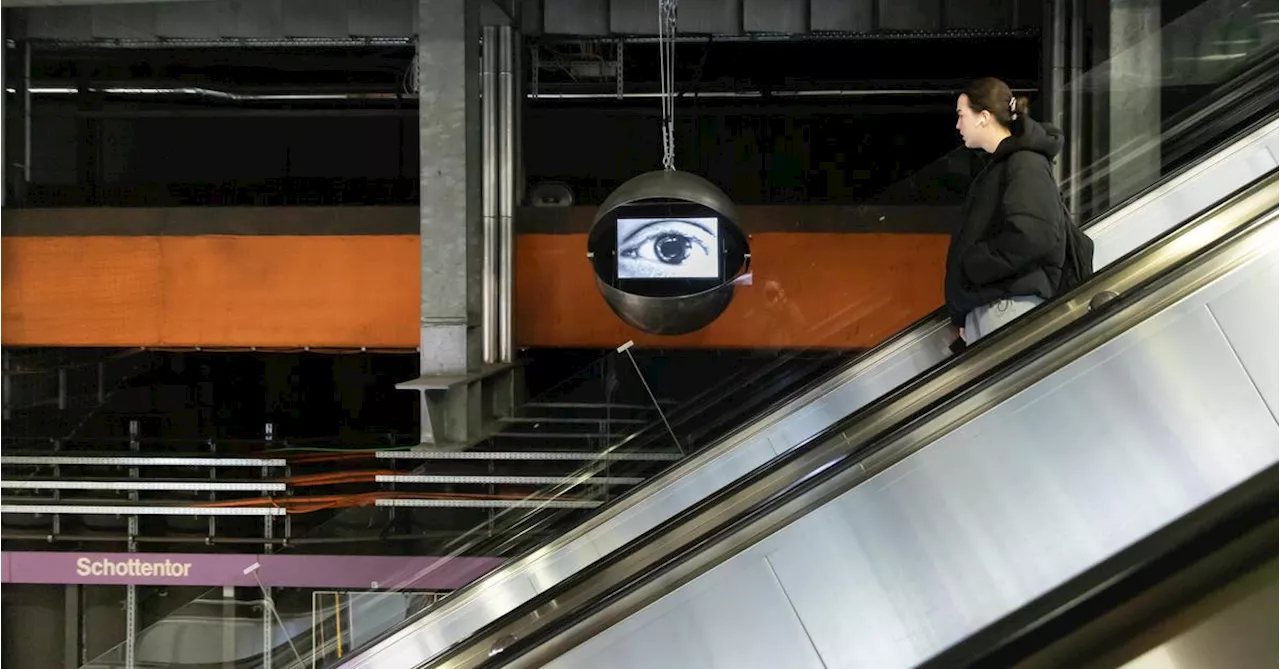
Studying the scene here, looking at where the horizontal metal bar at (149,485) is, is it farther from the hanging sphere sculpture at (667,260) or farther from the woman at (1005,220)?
the woman at (1005,220)

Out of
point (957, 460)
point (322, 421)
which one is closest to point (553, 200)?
point (322, 421)

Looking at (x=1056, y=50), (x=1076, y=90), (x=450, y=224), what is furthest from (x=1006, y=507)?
(x=1056, y=50)

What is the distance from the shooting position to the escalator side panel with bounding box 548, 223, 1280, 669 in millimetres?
1592

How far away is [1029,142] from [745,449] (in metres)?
1.55

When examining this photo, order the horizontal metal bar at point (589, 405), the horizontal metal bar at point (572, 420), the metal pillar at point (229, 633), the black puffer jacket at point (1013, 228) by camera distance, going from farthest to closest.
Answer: the horizontal metal bar at point (589, 405) < the horizontal metal bar at point (572, 420) < the metal pillar at point (229, 633) < the black puffer jacket at point (1013, 228)

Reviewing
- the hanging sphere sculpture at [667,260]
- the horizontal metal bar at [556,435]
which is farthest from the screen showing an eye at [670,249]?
the horizontal metal bar at [556,435]

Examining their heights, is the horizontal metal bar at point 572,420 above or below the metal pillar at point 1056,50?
below

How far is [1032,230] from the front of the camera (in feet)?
8.36

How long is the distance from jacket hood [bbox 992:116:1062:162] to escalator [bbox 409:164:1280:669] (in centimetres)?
106

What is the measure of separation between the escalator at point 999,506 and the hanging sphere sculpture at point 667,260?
3988 millimetres

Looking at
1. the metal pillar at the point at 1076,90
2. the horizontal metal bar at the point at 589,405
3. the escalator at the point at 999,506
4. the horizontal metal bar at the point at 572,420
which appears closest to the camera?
the escalator at the point at 999,506

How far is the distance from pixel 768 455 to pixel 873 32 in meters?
4.45

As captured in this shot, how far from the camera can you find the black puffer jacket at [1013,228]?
2.56 meters

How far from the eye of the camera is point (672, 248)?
578 centimetres
